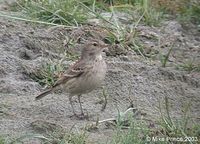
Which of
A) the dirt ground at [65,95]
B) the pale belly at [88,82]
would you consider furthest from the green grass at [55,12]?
the pale belly at [88,82]

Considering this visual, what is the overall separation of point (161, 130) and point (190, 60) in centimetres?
330

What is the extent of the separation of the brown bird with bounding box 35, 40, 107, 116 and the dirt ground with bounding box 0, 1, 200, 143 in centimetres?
20

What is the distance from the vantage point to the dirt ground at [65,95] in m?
9.20

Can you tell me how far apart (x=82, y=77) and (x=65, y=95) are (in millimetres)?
672

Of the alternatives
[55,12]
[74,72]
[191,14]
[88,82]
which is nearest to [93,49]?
[74,72]

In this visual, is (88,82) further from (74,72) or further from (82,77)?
(74,72)

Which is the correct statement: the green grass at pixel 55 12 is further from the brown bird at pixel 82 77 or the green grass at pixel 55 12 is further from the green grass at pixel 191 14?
the brown bird at pixel 82 77

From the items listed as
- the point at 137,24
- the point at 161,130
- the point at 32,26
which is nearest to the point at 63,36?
the point at 32,26

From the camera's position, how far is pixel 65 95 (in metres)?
10.4

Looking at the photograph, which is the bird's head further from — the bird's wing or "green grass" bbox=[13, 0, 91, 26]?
"green grass" bbox=[13, 0, 91, 26]

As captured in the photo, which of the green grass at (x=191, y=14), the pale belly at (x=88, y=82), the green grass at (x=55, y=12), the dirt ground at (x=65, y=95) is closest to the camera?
the dirt ground at (x=65, y=95)

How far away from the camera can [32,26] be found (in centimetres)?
1198

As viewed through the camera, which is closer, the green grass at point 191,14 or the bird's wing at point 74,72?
the bird's wing at point 74,72

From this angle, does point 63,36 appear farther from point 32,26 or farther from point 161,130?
point 161,130
